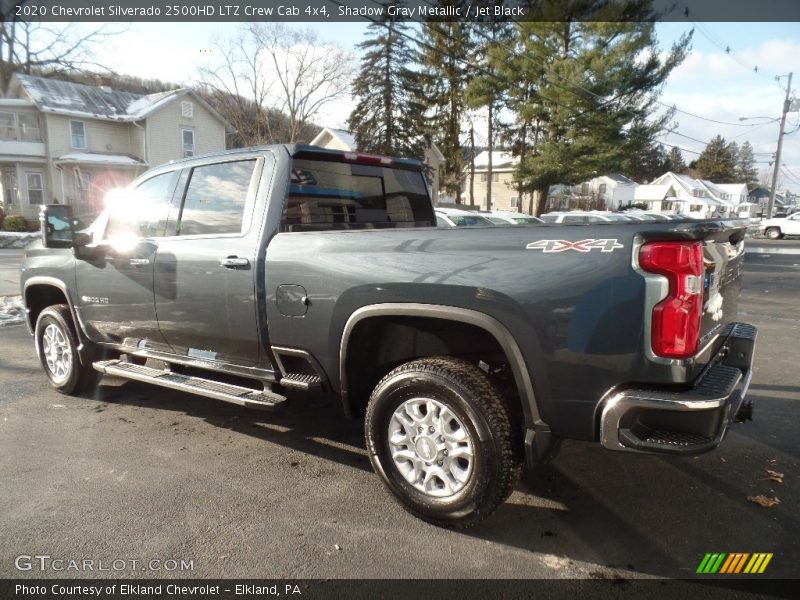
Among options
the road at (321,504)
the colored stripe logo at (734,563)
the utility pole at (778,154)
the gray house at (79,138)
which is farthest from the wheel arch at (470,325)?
the utility pole at (778,154)

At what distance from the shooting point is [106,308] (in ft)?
14.7

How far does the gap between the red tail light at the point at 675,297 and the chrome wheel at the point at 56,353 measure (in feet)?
15.4

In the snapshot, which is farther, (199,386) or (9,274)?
(9,274)

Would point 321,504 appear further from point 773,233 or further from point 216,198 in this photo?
point 773,233

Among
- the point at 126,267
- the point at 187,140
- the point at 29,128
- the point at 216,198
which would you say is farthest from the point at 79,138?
the point at 216,198

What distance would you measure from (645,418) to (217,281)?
2.63m

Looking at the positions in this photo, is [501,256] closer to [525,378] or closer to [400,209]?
[525,378]

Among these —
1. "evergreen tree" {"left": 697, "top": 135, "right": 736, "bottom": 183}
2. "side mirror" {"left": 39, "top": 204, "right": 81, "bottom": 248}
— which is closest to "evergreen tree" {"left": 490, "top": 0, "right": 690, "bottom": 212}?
"side mirror" {"left": 39, "top": 204, "right": 81, "bottom": 248}

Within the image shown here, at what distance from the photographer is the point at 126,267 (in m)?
4.28

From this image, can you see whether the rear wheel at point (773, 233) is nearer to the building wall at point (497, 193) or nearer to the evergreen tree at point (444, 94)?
the evergreen tree at point (444, 94)

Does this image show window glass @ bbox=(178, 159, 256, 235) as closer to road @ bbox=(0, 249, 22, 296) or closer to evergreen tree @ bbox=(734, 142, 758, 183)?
road @ bbox=(0, 249, 22, 296)

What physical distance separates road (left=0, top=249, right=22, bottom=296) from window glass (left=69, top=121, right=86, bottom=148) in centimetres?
1512

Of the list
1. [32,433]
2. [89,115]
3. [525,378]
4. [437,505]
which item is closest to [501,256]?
[525,378]

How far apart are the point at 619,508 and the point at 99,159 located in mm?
33295
